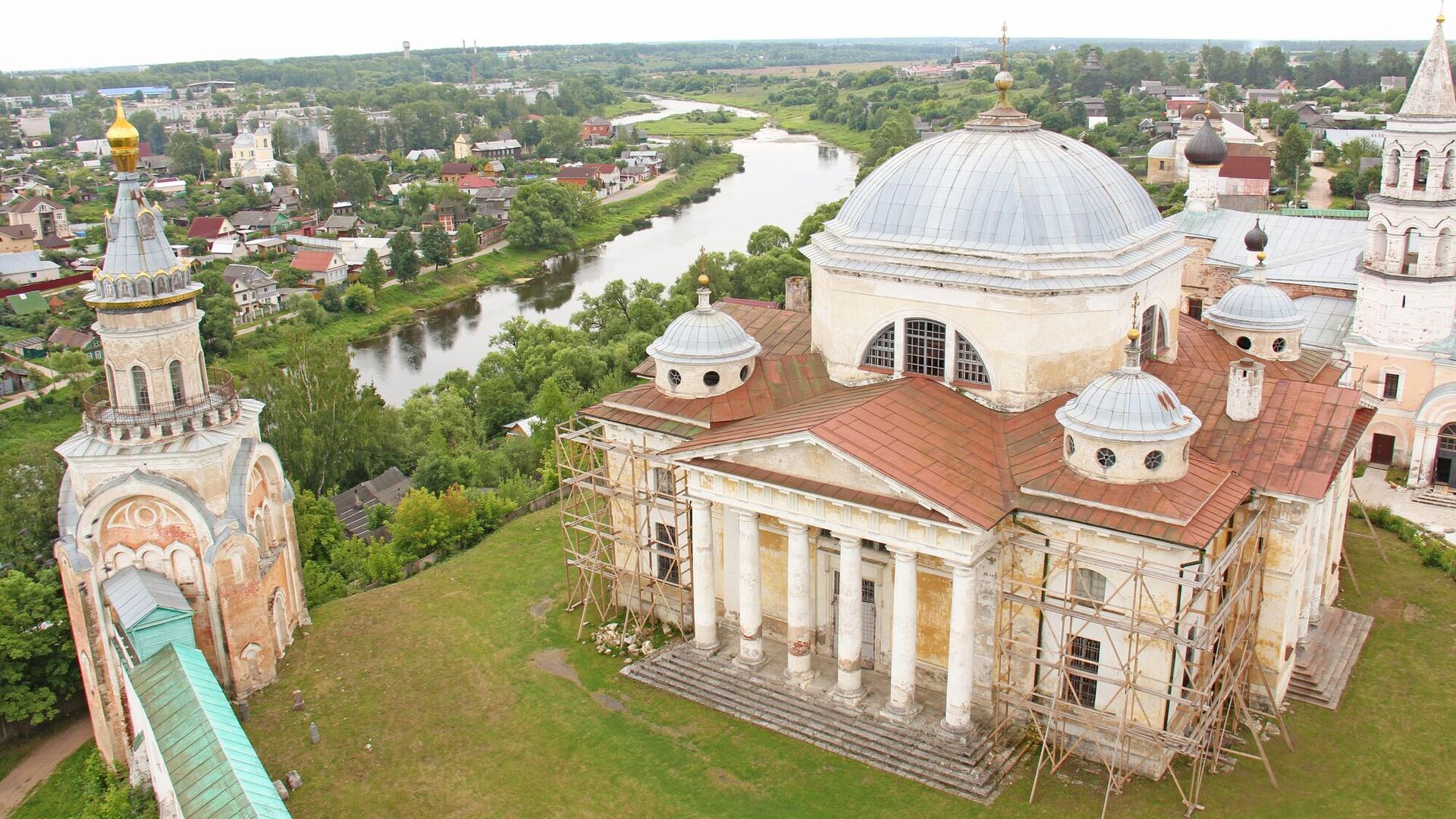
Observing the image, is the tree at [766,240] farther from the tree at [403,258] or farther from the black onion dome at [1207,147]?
the black onion dome at [1207,147]

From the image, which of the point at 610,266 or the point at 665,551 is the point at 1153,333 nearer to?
the point at 665,551

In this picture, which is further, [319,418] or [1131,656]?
[319,418]

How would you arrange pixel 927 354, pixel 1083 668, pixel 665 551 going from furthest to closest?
pixel 665 551, pixel 927 354, pixel 1083 668

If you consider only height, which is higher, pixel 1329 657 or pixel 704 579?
pixel 704 579

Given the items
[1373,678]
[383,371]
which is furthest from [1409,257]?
[383,371]

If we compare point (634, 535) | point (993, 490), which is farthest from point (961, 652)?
point (634, 535)

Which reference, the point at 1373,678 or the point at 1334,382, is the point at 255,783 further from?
the point at 1334,382

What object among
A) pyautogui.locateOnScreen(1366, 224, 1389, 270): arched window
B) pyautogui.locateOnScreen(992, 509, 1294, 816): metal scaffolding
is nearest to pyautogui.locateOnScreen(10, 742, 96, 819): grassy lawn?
pyautogui.locateOnScreen(992, 509, 1294, 816): metal scaffolding
